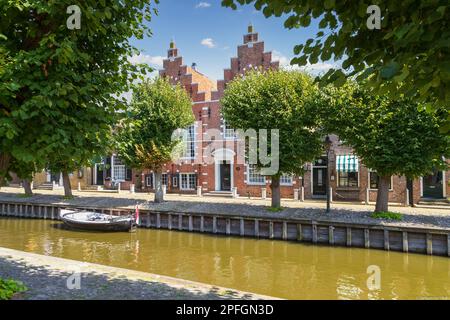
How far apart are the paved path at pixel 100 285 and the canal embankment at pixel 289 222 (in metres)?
10.9

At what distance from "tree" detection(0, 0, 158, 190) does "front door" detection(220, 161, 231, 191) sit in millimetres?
26234

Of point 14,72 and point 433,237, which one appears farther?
point 433,237

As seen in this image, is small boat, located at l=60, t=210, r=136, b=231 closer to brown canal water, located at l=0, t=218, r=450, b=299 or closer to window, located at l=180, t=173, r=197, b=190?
brown canal water, located at l=0, t=218, r=450, b=299

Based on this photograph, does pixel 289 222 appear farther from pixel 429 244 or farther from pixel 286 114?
pixel 429 244

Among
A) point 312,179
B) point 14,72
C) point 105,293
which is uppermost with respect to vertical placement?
point 14,72

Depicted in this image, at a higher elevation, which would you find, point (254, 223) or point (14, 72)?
point (14, 72)

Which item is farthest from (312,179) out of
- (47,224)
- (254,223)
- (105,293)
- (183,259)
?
(105,293)

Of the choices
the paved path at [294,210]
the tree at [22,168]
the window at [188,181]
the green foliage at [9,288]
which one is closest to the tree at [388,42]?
the tree at [22,168]

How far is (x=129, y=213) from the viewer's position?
2378 centimetres

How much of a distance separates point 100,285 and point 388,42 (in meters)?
8.25

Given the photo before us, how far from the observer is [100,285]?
28.9 feet
